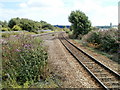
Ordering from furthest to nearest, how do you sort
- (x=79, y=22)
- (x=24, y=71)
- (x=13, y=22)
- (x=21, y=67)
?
(x=13, y=22) → (x=79, y=22) → (x=21, y=67) → (x=24, y=71)

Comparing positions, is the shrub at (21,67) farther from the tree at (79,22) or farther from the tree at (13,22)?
the tree at (13,22)

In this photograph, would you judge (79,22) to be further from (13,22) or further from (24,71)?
(13,22)

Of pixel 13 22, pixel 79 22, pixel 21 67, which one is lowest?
pixel 21 67

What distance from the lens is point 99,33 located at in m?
17.1

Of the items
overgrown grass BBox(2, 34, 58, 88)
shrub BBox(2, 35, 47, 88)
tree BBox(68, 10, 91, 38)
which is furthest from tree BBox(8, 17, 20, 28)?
overgrown grass BBox(2, 34, 58, 88)

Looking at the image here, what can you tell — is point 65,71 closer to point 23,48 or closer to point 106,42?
point 23,48

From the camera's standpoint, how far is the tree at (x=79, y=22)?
1085 inches

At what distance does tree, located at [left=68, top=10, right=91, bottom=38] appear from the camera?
2756 cm

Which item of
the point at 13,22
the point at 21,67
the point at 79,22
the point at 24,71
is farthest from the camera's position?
the point at 13,22

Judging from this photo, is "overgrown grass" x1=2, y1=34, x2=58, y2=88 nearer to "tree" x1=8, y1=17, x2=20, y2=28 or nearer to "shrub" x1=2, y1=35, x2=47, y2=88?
"shrub" x1=2, y1=35, x2=47, y2=88

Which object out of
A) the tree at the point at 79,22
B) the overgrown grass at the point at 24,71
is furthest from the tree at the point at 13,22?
the overgrown grass at the point at 24,71

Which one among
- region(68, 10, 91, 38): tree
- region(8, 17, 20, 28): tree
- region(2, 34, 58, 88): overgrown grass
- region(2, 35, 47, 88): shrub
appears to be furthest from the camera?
region(8, 17, 20, 28): tree

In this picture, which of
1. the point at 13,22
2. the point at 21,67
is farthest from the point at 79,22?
the point at 13,22

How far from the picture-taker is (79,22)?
27.9 metres
